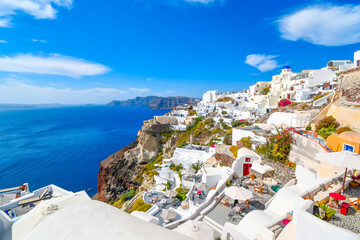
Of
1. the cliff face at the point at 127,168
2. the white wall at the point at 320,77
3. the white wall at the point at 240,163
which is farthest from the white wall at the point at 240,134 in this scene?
the white wall at the point at 320,77

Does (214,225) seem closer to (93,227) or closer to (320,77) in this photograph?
(93,227)

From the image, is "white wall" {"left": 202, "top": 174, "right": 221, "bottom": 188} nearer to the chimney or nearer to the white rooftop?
the white rooftop

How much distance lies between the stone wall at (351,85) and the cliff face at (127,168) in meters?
25.8

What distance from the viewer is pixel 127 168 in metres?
35.7

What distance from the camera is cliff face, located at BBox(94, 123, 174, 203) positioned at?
34031 millimetres

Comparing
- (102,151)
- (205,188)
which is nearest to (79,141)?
(102,151)

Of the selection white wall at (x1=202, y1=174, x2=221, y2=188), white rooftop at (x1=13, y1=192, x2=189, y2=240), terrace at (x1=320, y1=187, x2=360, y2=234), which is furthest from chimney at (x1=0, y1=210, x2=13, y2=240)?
white wall at (x1=202, y1=174, x2=221, y2=188)

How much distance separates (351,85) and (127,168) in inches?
1465

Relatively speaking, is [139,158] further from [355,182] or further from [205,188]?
[355,182]

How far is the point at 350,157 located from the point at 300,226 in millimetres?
3940

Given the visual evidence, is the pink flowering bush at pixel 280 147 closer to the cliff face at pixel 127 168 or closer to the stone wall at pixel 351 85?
the stone wall at pixel 351 85

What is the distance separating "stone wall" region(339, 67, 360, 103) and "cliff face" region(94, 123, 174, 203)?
84.7 ft

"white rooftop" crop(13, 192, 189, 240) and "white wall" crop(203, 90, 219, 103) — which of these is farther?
"white wall" crop(203, 90, 219, 103)

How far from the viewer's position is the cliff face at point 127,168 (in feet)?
112
